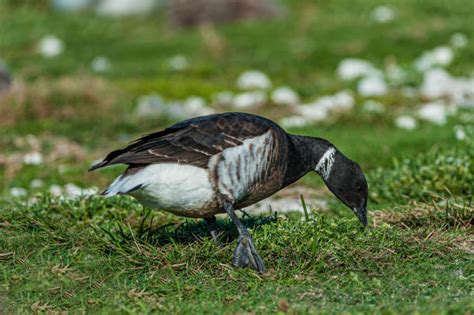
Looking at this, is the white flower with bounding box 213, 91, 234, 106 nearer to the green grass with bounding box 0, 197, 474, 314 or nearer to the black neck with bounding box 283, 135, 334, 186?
the green grass with bounding box 0, 197, 474, 314

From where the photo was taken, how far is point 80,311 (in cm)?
654

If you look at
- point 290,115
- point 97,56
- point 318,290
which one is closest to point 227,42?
point 97,56

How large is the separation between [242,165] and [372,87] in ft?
37.0

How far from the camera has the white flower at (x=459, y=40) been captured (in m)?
21.2

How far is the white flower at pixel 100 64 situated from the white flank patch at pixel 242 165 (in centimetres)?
1493

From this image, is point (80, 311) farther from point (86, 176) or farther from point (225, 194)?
point (86, 176)

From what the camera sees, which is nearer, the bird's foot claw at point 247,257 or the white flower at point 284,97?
the bird's foot claw at point 247,257

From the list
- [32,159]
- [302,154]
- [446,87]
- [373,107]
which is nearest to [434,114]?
[373,107]

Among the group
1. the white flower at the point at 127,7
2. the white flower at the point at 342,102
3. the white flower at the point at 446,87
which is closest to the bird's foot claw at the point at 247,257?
the white flower at the point at 342,102

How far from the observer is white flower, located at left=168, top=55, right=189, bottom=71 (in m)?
22.0

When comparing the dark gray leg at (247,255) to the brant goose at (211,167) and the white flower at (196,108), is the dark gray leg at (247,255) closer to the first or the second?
the brant goose at (211,167)

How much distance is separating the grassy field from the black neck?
0.36 m

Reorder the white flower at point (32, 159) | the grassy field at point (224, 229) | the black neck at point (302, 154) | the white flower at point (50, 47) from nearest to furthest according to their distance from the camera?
1. the grassy field at point (224, 229)
2. the black neck at point (302, 154)
3. the white flower at point (32, 159)
4. the white flower at point (50, 47)

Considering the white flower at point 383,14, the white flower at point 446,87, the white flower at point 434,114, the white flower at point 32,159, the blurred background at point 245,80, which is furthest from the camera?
the white flower at point 383,14
